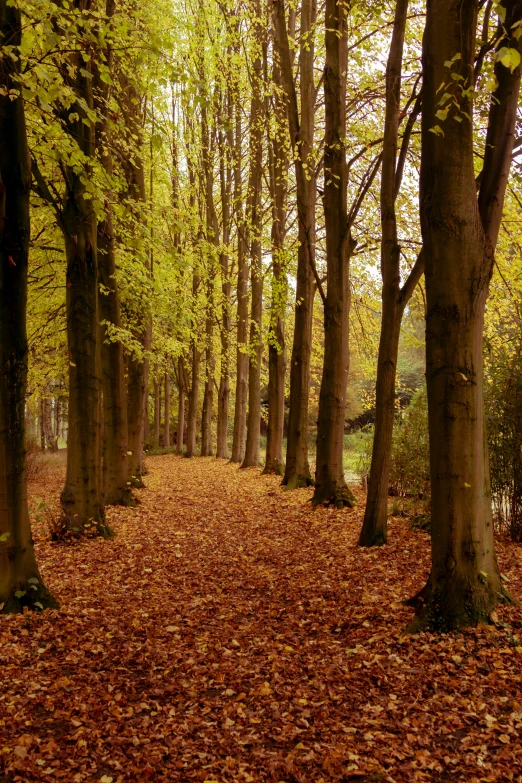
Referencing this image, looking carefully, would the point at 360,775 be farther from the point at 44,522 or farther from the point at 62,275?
the point at 62,275

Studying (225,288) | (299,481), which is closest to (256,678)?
(299,481)

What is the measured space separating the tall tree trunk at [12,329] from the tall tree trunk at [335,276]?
548 centimetres

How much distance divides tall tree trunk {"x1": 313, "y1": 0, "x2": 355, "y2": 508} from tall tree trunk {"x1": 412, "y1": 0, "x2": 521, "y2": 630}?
472 cm

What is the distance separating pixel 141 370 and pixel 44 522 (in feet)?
16.2

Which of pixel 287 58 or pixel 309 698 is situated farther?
pixel 287 58

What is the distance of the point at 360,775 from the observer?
2.96 meters

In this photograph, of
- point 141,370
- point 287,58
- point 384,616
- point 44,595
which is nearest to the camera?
point 384,616

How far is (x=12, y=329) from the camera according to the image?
511 centimetres

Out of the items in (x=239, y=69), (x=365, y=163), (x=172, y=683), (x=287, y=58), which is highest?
(x=239, y=69)

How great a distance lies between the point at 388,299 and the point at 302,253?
615cm

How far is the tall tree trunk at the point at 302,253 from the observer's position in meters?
11.3

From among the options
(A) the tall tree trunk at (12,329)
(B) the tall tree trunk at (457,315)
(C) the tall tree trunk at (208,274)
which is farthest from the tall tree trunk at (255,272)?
(B) the tall tree trunk at (457,315)

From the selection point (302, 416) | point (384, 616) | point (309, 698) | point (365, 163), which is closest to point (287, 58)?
point (365, 163)

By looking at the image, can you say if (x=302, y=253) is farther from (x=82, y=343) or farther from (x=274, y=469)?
(x=274, y=469)
